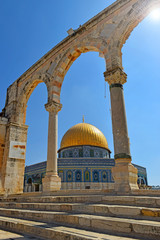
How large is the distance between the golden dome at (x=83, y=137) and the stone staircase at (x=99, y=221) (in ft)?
80.5

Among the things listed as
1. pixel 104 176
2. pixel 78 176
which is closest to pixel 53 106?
pixel 78 176

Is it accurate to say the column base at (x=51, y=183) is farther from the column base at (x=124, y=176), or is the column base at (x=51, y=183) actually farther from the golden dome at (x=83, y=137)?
the golden dome at (x=83, y=137)

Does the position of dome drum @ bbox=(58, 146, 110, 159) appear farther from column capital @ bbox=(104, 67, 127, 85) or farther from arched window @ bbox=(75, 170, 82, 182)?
column capital @ bbox=(104, 67, 127, 85)

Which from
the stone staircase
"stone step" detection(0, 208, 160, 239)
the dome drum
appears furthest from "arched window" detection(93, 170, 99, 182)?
"stone step" detection(0, 208, 160, 239)

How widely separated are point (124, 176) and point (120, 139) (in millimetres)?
1071

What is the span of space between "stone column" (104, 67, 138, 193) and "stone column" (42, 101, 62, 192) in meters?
2.80

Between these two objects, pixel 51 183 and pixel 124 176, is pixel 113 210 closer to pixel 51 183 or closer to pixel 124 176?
pixel 124 176

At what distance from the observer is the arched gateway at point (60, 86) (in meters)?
5.71

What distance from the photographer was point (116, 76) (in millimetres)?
6336

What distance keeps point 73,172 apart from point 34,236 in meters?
21.7

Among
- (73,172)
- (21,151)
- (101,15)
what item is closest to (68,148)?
(73,172)

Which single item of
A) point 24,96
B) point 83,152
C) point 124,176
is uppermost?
point 24,96

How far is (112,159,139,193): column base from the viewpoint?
5.02m

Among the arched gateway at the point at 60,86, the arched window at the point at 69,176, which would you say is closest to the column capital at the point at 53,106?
the arched gateway at the point at 60,86
